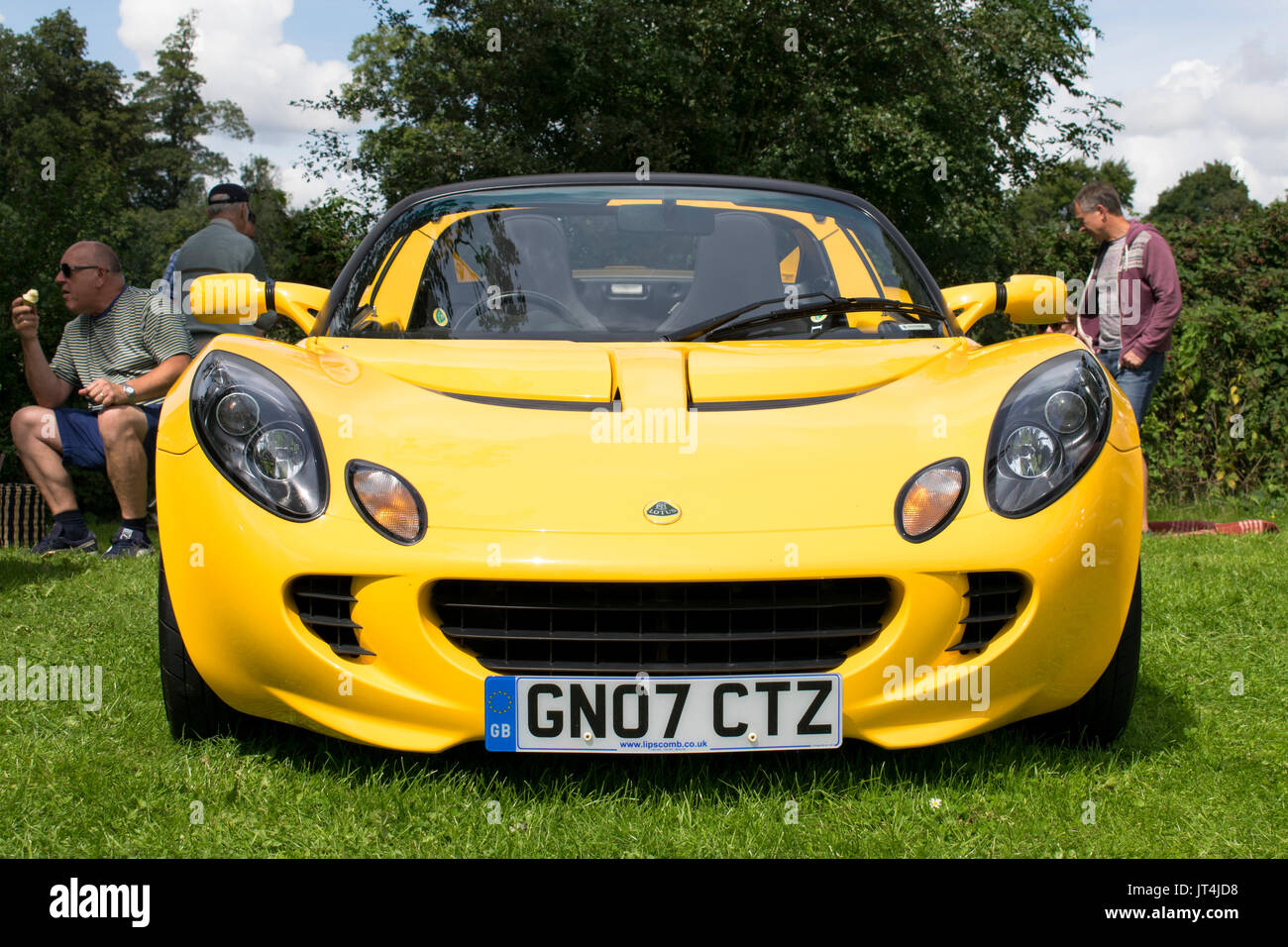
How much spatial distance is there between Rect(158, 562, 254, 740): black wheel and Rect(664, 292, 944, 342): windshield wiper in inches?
50.3

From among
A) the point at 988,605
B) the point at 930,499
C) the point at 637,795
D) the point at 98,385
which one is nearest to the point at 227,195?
the point at 98,385

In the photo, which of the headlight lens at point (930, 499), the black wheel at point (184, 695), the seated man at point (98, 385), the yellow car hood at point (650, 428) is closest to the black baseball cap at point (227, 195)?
the seated man at point (98, 385)

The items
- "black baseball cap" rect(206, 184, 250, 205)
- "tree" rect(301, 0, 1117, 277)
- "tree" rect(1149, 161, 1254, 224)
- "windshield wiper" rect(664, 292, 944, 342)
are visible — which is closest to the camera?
"windshield wiper" rect(664, 292, 944, 342)

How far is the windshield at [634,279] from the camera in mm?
2814

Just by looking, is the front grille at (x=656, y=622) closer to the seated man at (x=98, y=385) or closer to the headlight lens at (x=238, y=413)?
the headlight lens at (x=238, y=413)

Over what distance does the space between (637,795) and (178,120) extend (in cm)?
6520

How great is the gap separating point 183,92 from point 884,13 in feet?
171

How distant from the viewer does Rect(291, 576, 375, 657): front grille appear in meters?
2.05

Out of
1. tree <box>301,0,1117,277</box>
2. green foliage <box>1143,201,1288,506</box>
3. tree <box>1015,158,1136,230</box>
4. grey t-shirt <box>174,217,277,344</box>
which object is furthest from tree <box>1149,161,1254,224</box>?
grey t-shirt <box>174,217,277,344</box>

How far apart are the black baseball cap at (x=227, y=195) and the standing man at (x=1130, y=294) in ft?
15.4

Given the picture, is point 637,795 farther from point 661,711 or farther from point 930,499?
point 930,499

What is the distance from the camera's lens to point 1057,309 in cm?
309

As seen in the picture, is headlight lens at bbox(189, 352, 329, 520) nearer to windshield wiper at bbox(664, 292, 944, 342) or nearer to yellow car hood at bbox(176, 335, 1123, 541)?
yellow car hood at bbox(176, 335, 1123, 541)
